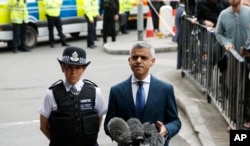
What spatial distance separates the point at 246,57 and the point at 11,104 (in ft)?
16.5

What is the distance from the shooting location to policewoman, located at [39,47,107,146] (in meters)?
4.38

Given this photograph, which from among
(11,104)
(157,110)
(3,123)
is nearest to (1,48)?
(11,104)

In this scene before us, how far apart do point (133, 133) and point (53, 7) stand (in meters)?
14.2

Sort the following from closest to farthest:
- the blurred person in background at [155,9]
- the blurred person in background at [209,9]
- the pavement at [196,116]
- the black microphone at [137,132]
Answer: the black microphone at [137,132], the pavement at [196,116], the blurred person in background at [209,9], the blurred person in background at [155,9]

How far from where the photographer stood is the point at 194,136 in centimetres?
802

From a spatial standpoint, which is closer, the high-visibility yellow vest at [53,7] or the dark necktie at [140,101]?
the dark necktie at [140,101]

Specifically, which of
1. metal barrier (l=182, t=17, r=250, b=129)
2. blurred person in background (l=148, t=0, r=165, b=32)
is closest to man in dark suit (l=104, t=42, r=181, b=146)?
metal barrier (l=182, t=17, r=250, b=129)

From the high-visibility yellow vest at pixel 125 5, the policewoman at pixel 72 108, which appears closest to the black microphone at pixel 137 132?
the policewoman at pixel 72 108

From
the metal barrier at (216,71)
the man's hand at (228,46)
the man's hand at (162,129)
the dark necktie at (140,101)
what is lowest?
the metal barrier at (216,71)

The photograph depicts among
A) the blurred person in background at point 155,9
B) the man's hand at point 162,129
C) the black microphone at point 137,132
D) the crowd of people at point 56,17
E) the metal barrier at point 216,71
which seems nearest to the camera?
the black microphone at point 137,132

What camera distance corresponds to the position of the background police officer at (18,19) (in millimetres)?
16916

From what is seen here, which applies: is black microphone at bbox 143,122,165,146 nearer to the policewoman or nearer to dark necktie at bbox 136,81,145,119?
dark necktie at bbox 136,81,145,119

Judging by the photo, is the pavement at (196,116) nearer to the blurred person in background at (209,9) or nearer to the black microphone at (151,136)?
the blurred person in background at (209,9)

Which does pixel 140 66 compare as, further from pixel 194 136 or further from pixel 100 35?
pixel 100 35
